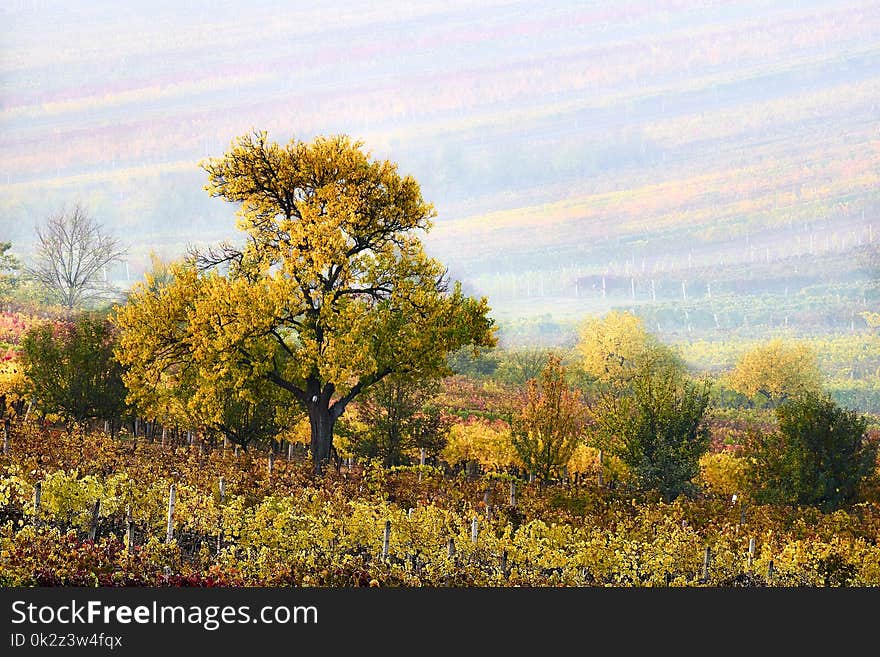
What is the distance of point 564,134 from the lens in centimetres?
9806

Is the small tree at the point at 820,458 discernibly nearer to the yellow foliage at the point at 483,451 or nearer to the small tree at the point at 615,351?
the yellow foliage at the point at 483,451

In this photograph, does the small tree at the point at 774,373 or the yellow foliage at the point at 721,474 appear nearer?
the yellow foliage at the point at 721,474

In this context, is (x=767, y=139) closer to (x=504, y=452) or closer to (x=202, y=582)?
(x=504, y=452)

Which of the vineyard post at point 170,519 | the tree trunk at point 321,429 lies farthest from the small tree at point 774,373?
the vineyard post at point 170,519

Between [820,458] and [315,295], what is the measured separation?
10916 mm

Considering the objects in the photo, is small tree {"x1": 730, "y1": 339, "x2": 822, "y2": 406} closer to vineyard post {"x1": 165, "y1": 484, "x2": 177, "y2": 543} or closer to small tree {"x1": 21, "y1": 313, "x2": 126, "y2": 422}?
small tree {"x1": 21, "y1": 313, "x2": 126, "y2": 422}

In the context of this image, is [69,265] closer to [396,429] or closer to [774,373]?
[396,429]

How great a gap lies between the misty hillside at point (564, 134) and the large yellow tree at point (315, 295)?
5876 cm

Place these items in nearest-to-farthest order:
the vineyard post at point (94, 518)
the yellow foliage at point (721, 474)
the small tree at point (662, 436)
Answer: the vineyard post at point (94, 518) → the small tree at point (662, 436) → the yellow foliage at point (721, 474)

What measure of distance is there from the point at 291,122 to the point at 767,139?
159ft

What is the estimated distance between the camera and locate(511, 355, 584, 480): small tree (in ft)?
69.2

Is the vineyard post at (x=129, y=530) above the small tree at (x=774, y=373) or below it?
below

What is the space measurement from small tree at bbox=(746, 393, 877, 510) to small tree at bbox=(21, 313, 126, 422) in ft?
48.7

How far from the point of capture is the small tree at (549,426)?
69.2ft
